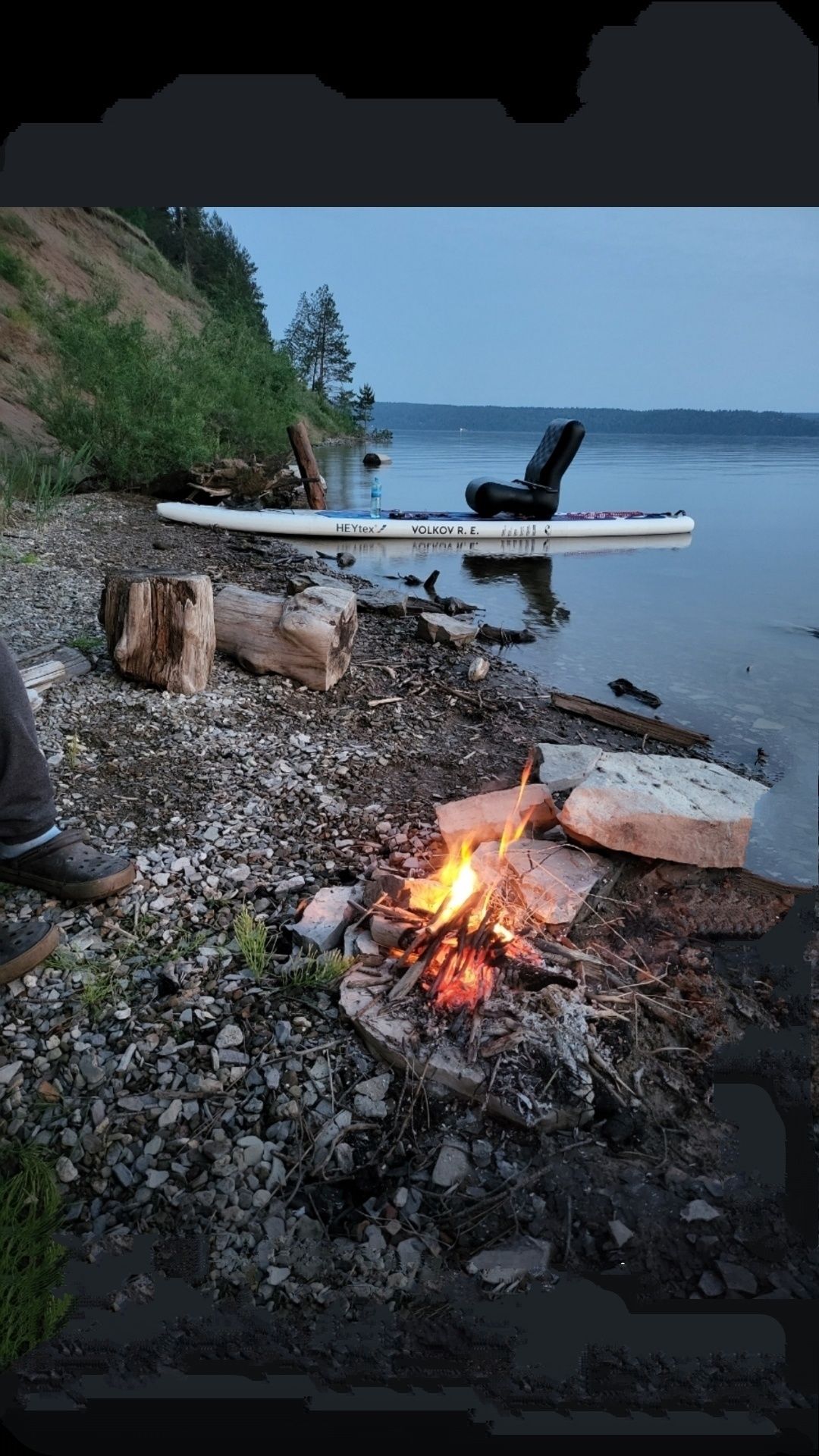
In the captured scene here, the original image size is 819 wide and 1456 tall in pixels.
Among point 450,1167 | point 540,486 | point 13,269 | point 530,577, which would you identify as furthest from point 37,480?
point 13,269

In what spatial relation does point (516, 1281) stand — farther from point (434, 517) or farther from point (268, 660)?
point (434, 517)

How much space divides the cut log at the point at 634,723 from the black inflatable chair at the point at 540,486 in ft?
35.8

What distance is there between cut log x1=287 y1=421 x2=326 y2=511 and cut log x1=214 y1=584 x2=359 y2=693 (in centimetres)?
1339

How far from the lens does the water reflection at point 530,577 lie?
1149cm

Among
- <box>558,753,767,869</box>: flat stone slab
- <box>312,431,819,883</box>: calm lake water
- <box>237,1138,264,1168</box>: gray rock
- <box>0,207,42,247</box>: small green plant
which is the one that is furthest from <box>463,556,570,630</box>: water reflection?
<box>0,207,42,247</box>: small green plant

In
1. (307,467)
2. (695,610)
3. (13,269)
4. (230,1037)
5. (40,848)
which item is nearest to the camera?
(230,1037)

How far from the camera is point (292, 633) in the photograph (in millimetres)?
6117

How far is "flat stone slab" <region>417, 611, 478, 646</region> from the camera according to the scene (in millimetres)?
7961

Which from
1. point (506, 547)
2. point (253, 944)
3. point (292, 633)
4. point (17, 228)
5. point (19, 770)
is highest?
point (17, 228)

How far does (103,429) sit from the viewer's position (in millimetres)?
15148

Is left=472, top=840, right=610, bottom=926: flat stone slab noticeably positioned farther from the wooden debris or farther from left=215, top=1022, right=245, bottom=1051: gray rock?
the wooden debris

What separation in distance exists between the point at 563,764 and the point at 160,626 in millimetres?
2764

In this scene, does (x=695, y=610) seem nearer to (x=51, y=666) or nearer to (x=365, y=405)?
(x=51, y=666)

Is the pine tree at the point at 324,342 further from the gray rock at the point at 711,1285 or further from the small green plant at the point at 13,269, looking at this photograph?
the gray rock at the point at 711,1285
